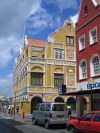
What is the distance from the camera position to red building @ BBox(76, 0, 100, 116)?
2170cm

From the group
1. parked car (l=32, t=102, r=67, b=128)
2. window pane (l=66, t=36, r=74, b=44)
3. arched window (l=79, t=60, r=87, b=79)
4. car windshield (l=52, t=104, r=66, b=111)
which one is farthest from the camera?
window pane (l=66, t=36, r=74, b=44)

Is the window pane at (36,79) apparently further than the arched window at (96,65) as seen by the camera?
Yes

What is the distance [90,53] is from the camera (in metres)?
22.8

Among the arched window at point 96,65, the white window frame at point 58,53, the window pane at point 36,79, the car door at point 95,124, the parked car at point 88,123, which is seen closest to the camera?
the car door at point 95,124

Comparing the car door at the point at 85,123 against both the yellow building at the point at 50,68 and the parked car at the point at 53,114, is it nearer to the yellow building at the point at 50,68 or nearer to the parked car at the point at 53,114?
the parked car at the point at 53,114

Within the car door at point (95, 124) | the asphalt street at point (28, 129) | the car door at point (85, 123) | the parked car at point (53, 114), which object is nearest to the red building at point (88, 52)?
the parked car at point (53, 114)

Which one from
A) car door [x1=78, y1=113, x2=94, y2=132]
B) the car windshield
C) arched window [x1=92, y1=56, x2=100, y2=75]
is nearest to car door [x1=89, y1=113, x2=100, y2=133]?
car door [x1=78, y1=113, x2=94, y2=132]

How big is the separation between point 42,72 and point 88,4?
1924cm

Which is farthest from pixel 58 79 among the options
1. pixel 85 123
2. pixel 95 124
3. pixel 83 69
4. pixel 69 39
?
pixel 95 124

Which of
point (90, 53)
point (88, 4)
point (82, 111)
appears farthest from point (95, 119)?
point (88, 4)

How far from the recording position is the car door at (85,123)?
46.5ft

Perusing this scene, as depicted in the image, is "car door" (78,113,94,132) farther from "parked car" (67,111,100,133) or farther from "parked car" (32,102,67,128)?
"parked car" (32,102,67,128)

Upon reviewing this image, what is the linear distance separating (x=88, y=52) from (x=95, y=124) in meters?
10.7

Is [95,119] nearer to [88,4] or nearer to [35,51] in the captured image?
[88,4]
